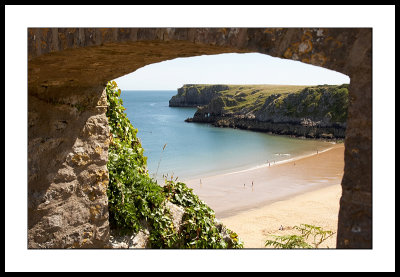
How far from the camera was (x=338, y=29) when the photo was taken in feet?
6.70

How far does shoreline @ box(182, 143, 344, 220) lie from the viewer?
1919 centimetres

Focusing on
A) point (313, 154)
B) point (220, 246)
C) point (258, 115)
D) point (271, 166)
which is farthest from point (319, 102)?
point (220, 246)

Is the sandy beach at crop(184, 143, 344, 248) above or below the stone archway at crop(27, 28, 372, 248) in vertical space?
below

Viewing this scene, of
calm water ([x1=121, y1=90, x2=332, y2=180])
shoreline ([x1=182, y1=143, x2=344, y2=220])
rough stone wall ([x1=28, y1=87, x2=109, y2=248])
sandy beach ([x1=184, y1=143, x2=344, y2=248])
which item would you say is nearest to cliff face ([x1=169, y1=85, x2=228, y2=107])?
calm water ([x1=121, y1=90, x2=332, y2=180])

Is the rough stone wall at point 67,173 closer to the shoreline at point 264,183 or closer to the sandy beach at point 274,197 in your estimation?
the sandy beach at point 274,197

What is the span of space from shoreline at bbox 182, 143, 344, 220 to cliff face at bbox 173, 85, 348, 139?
1287 cm

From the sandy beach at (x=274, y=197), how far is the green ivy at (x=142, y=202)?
7.38 metres

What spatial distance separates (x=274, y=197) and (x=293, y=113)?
98.6 ft

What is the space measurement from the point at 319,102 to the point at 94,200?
45948 mm

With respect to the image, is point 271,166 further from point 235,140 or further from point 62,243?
point 62,243

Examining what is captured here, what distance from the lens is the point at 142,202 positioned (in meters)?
4.79

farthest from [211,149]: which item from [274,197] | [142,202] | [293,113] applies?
[142,202]

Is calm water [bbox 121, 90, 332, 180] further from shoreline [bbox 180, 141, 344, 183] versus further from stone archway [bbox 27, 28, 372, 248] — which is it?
stone archway [bbox 27, 28, 372, 248]

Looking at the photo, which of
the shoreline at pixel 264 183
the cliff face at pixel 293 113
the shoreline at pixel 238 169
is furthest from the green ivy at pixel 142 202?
the cliff face at pixel 293 113
